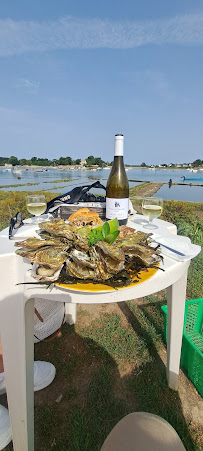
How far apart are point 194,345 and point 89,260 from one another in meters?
1.50

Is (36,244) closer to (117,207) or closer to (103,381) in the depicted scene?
(117,207)

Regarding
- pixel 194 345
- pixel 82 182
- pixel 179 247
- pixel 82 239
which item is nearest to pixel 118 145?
pixel 179 247

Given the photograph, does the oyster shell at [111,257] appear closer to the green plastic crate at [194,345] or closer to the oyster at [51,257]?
the oyster at [51,257]

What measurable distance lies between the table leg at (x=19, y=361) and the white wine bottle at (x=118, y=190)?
0.83 meters

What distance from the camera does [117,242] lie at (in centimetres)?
83

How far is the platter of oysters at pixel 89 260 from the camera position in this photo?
2.21 feet

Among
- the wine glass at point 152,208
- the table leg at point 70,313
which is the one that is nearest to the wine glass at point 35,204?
the wine glass at point 152,208

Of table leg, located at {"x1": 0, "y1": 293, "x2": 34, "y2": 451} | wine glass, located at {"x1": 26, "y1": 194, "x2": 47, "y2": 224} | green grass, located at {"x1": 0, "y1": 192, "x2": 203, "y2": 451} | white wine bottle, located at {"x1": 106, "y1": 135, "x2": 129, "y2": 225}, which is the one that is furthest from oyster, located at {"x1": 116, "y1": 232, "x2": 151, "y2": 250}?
green grass, located at {"x1": 0, "y1": 192, "x2": 203, "y2": 451}

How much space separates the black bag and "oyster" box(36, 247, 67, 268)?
3.01 feet

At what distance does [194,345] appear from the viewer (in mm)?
1660

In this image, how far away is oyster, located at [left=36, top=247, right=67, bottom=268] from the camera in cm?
67

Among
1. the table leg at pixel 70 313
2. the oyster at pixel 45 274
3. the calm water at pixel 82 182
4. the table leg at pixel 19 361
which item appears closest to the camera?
the oyster at pixel 45 274

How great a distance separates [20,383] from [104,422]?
2.82 feet

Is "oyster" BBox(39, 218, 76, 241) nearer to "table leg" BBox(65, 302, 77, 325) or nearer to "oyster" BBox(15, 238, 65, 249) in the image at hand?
"oyster" BBox(15, 238, 65, 249)
